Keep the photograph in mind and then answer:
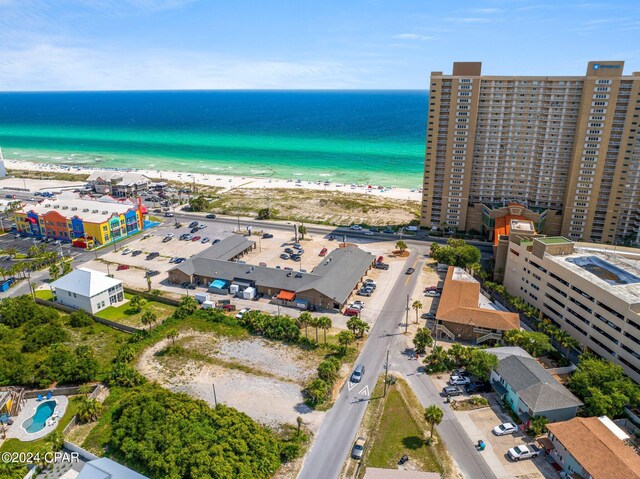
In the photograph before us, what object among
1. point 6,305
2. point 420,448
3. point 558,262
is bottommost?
point 420,448

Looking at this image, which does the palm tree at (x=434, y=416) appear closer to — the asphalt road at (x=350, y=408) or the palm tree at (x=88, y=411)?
the asphalt road at (x=350, y=408)

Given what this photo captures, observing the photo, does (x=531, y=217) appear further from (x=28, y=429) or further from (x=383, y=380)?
(x=28, y=429)

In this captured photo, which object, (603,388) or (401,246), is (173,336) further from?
(603,388)

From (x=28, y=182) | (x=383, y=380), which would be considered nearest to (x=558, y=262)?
(x=383, y=380)

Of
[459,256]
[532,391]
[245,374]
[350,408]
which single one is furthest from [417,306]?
[245,374]

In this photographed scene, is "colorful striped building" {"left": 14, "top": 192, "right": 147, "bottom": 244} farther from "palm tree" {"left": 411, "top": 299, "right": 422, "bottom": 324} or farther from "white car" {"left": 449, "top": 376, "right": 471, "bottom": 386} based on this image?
"white car" {"left": 449, "top": 376, "right": 471, "bottom": 386}

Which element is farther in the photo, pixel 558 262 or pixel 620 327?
pixel 558 262
